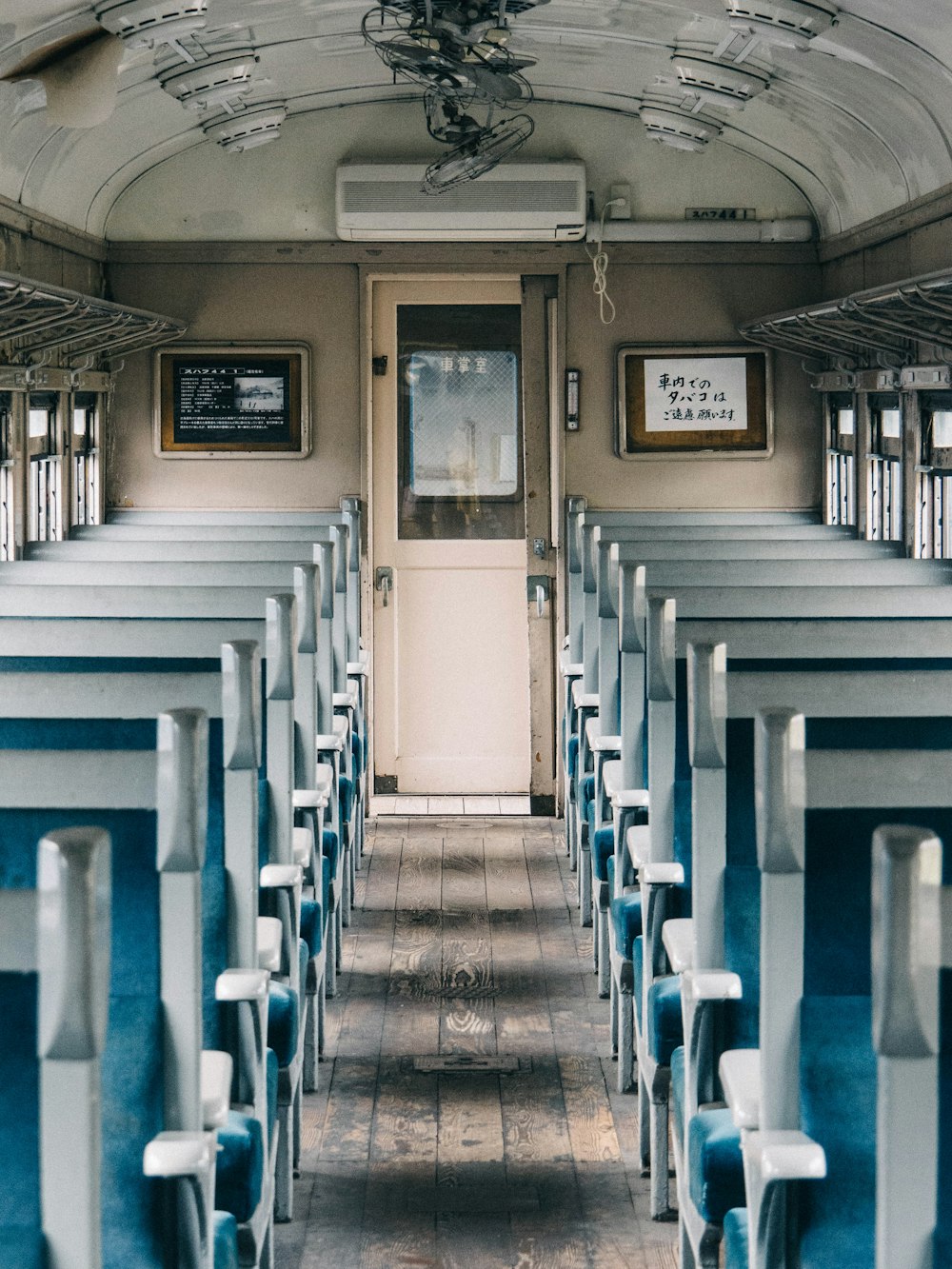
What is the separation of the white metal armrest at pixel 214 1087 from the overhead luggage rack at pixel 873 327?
2.82 metres

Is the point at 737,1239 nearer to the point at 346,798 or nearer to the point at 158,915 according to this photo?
the point at 158,915

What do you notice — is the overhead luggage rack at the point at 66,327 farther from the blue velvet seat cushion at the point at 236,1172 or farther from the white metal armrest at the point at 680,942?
the blue velvet seat cushion at the point at 236,1172

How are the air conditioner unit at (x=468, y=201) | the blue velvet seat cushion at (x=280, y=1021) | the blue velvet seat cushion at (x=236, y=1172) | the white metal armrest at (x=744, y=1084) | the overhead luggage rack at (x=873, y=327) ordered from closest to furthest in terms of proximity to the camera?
1. the white metal armrest at (x=744, y=1084)
2. the blue velvet seat cushion at (x=236, y=1172)
3. the blue velvet seat cushion at (x=280, y=1021)
4. the overhead luggage rack at (x=873, y=327)
5. the air conditioner unit at (x=468, y=201)

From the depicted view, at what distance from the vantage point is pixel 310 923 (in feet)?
12.6

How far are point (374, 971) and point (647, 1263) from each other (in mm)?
1974

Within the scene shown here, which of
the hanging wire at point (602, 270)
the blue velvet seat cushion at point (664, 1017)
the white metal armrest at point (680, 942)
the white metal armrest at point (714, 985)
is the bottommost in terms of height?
the blue velvet seat cushion at point (664, 1017)

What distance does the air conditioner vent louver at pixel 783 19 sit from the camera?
4473mm

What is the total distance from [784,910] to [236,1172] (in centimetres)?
95

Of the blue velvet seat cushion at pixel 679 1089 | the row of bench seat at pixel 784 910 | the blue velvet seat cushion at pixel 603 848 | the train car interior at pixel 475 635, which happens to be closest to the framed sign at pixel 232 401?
the train car interior at pixel 475 635

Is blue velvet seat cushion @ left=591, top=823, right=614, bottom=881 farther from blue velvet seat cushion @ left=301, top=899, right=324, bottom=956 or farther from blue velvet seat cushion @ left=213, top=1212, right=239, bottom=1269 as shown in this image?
blue velvet seat cushion @ left=213, top=1212, right=239, bottom=1269

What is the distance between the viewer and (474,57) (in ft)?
17.1

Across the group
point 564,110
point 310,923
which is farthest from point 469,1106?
point 564,110

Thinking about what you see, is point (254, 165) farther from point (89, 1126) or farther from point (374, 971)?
point (89, 1126)

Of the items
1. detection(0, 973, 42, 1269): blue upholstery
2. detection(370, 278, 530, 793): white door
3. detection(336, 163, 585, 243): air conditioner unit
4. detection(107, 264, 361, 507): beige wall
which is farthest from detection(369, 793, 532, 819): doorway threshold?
detection(0, 973, 42, 1269): blue upholstery
